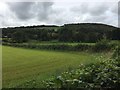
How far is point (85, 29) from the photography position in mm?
52844

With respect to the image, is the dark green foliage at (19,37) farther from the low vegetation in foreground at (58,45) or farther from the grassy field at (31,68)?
the grassy field at (31,68)

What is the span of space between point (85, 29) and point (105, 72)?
4623 cm

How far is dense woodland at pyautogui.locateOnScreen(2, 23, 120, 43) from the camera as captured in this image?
5058 cm

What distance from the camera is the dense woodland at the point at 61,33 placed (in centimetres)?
5058

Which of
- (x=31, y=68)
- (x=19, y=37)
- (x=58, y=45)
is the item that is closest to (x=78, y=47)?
(x=58, y=45)

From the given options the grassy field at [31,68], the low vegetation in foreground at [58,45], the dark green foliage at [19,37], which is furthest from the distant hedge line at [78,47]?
the grassy field at [31,68]

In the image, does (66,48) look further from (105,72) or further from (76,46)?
(105,72)

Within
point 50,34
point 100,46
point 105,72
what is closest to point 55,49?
point 100,46

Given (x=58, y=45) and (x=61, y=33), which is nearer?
(x=58, y=45)

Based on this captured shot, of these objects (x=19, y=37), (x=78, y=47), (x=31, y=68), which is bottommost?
(x=31, y=68)

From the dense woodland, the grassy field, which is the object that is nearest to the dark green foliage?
the dense woodland

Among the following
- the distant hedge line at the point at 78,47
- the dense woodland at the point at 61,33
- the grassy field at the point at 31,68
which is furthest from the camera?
the dense woodland at the point at 61,33

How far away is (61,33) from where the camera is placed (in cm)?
5975

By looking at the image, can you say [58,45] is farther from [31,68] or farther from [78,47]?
[31,68]
